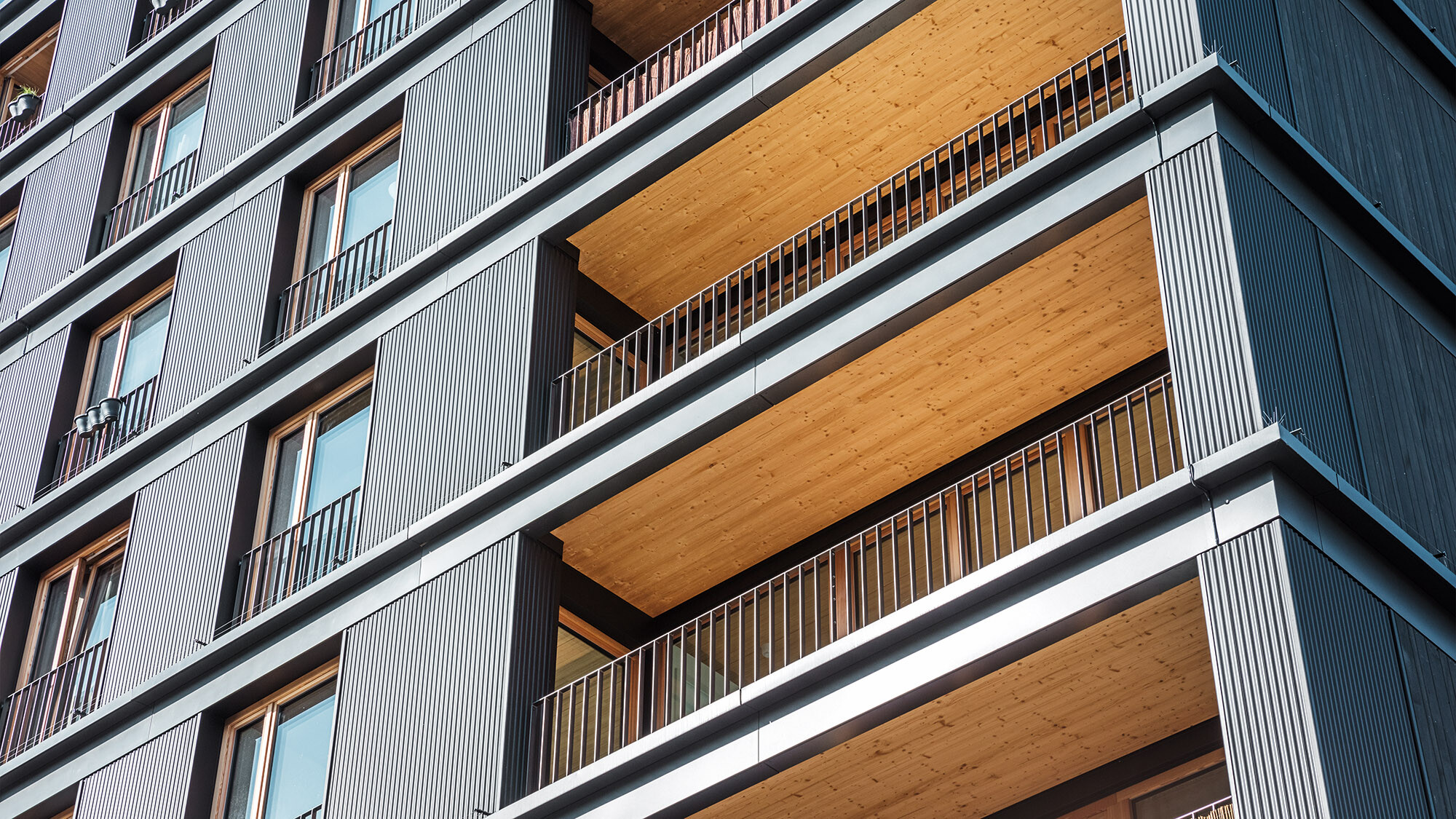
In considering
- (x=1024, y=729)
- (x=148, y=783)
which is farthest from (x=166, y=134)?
(x=1024, y=729)

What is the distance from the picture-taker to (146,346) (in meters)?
27.3

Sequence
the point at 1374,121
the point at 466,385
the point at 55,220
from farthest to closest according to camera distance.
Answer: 1. the point at 55,220
2. the point at 466,385
3. the point at 1374,121

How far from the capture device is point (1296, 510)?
14.8 meters

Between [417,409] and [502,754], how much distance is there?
16.4 ft

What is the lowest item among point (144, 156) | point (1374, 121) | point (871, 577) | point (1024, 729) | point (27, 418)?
point (1024, 729)

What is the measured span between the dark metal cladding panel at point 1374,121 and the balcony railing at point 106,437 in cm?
1565

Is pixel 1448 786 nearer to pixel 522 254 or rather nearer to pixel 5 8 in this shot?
pixel 522 254

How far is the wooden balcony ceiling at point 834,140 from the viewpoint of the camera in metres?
20.5

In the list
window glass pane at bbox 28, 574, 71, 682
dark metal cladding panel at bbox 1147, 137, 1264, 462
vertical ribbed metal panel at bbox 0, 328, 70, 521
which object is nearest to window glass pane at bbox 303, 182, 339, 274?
vertical ribbed metal panel at bbox 0, 328, 70, 521

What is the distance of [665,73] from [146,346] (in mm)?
9221

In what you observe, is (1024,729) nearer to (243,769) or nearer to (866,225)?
(866,225)

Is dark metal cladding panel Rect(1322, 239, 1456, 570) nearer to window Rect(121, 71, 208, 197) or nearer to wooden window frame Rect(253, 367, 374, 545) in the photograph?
wooden window frame Rect(253, 367, 374, 545)

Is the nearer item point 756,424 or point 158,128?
point 756,424

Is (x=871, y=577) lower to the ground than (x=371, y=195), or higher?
lower
